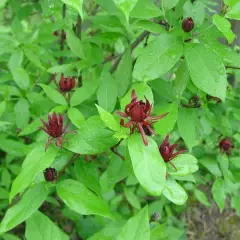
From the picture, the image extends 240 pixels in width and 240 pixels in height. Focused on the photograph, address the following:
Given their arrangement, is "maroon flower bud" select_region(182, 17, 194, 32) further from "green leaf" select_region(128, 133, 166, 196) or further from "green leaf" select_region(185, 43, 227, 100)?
"green leaf" select_region(128, 133, 166, 196)

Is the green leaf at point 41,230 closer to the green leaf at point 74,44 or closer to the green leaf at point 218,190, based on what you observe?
the green leaf at point 74,44

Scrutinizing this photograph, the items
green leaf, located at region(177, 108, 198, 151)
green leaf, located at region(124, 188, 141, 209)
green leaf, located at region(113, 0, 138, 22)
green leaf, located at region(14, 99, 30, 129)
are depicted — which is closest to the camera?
green leaf, located at region(113, 0, 138, 22)

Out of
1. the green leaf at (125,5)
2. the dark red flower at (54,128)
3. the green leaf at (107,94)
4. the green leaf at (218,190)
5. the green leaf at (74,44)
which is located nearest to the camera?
the green leaf at (125,5)

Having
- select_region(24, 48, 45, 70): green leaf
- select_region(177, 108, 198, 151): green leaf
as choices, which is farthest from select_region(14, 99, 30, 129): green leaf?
select_region(177, 108, 198, 151): green leaf

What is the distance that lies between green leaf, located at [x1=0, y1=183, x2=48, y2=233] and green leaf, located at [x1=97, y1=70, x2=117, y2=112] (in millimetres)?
309

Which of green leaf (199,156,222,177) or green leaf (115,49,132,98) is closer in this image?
green leaf (115,49,132,98)

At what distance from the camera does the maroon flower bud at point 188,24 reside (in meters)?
1.20

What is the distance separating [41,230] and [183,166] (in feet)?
1.46

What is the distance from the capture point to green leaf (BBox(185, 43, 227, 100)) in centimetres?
111

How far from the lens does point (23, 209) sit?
1.12 metres

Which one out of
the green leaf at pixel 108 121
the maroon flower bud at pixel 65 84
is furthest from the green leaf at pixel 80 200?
the maroon flower bud at pixel 65 84

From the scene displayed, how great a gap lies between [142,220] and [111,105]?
0.37m

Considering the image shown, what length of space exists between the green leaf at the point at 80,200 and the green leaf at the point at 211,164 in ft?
2.50

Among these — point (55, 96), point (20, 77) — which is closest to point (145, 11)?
point (55, 96)
